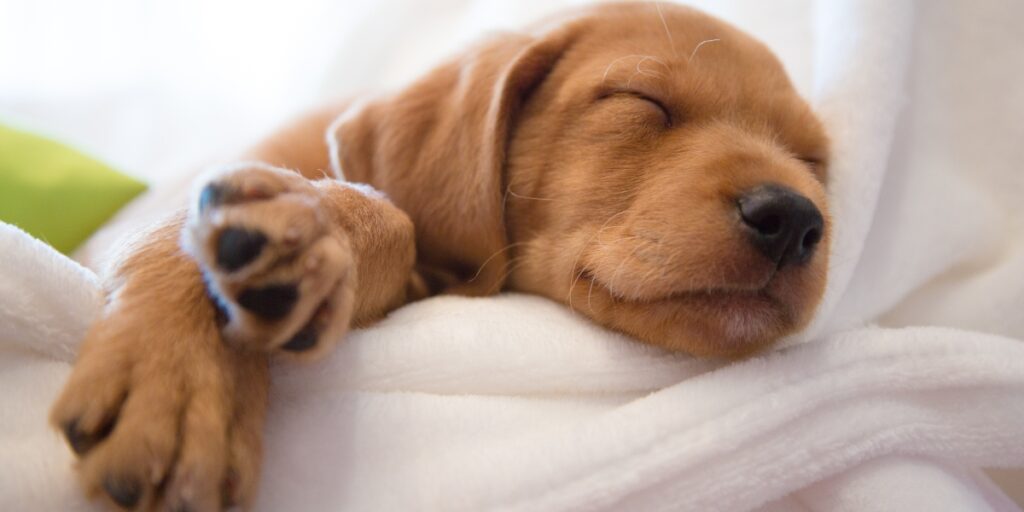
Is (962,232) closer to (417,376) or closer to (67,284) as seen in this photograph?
(417,376)

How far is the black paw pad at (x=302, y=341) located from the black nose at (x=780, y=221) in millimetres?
685

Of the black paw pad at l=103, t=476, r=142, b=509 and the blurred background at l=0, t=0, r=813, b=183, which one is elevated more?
the blurred background at l=0, t=0, r=813, b=183

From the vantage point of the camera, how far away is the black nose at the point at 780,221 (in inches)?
46.3

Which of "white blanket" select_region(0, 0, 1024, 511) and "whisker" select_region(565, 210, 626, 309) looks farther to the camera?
"whisker" select_region(565, 210, 626, 309)

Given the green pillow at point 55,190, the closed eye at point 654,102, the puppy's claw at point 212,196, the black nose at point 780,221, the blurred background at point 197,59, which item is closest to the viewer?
the puppy's claw at point 212,196

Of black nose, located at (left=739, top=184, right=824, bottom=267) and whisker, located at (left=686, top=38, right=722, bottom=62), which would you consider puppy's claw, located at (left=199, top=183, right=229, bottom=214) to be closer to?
black nose, located at (left=739, top=184, right=824, bottom=267)

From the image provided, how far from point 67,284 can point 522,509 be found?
2.20 ft

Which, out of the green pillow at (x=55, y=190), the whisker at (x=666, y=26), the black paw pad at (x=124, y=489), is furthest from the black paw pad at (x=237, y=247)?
the green pillow at (x=55, y=190)

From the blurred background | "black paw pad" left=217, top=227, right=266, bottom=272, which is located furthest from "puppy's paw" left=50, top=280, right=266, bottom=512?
the blurred background

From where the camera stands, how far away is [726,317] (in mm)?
1192

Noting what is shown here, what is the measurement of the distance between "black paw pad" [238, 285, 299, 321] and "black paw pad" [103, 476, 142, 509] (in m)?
0.22

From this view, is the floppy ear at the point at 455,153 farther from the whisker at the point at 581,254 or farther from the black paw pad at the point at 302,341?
the black paw pad at the point at 302,341

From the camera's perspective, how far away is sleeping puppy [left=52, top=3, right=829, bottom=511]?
2.77 feet

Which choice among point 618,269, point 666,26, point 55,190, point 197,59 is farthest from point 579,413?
point 197,59
